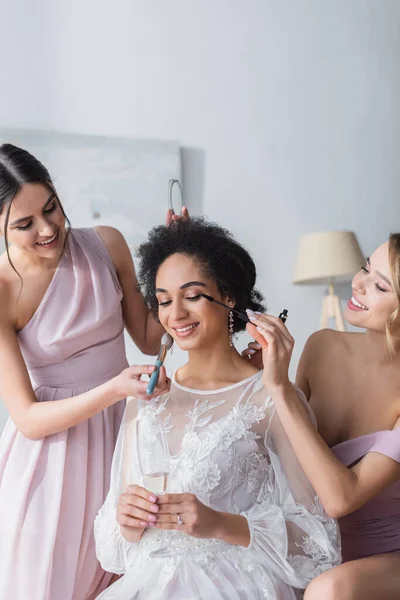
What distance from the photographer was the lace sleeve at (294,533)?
153 centimetres

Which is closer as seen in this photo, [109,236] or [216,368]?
[216,368]

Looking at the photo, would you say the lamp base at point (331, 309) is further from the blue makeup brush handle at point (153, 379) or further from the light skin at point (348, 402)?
the blue makeup brush handle at point (153, 379)

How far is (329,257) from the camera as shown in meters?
4.18

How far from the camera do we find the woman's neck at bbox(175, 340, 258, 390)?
1.75 metres

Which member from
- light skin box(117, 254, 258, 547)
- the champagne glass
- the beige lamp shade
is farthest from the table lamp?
the champagne glass

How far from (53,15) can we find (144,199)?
1.07 m

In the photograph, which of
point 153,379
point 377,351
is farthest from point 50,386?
point 377,351

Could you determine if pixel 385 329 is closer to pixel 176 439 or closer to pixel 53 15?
pixel 176 439

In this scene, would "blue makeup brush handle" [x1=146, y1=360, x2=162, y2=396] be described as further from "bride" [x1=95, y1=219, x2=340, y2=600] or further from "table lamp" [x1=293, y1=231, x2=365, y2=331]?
"table lamp" [x1=293, y1=231, x2=365, y2=331]

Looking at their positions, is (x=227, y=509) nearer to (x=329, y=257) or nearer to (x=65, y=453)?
(x=65, y=453)

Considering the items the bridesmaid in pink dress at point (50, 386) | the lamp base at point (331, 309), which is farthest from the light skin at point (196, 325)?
the lamp base at point (331, 309)

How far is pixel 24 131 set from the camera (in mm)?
4055

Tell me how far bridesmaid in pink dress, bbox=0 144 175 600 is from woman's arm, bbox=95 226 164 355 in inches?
1.2

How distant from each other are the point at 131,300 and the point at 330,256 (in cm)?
227
